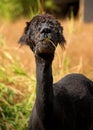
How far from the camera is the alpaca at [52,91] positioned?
4.70 m

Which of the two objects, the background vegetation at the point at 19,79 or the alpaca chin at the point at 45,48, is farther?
the background vegetation at the point at 19,79

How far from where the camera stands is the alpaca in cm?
470

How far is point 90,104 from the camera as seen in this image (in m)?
5.59

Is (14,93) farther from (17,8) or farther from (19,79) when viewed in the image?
A: (17,8)

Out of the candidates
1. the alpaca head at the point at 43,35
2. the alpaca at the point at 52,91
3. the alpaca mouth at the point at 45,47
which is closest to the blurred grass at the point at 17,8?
the alpaca at the point at 52,91

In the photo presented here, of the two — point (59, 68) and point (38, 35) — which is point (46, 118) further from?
point (59, 68)

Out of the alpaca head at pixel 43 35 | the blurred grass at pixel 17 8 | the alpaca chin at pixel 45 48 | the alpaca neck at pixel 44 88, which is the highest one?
the blurred grass at pixel 17 8

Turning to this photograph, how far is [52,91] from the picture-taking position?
501cm

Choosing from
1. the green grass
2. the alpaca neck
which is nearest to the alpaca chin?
the alpaca neck

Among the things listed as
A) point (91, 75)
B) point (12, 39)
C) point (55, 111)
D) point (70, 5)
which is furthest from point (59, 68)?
point (70, 5)

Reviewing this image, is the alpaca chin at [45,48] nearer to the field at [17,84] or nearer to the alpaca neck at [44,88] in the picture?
the alpaca neck at [44,88]

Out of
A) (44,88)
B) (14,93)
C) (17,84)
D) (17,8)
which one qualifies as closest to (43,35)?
(44,88)

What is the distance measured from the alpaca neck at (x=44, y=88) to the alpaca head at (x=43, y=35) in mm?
132

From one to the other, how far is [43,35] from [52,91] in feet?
1.86
